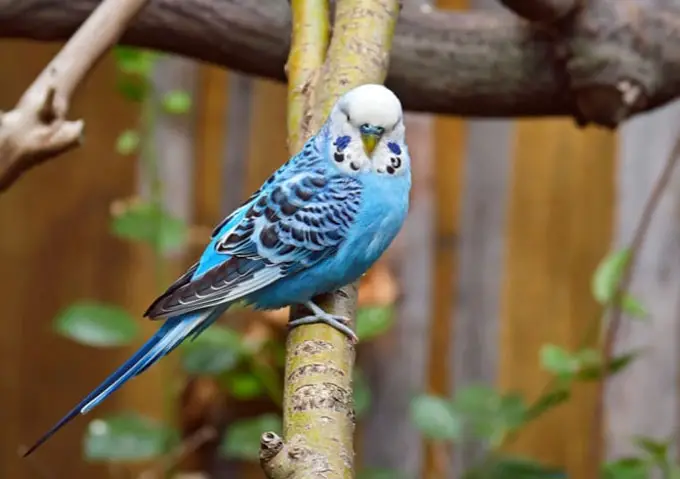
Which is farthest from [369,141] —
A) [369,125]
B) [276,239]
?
[276,239]

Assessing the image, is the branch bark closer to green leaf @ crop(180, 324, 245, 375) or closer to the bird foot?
the bird foot

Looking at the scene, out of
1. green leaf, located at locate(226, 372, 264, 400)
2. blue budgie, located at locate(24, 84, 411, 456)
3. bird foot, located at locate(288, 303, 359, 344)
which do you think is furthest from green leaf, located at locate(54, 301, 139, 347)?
bird foot, located at locate(288, 303, 359, 344)

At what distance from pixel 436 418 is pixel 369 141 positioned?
66cm

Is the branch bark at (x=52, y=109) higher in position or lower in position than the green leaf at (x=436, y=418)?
higher

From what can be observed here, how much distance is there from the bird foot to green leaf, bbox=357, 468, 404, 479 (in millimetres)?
702

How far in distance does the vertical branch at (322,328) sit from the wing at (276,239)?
52 millimetres

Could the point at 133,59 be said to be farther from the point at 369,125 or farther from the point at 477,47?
the point at 369,125

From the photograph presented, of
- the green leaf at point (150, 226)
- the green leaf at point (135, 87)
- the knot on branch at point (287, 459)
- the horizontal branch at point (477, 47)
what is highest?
the green leaf at point (135, 87)

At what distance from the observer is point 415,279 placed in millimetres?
1541

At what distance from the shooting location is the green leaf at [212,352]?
1.42 meters

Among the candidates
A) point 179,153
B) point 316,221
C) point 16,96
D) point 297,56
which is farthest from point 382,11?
point 16,96

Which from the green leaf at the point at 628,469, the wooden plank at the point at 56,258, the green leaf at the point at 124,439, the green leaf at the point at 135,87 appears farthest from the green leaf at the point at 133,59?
the green leaf at the point at 628,469

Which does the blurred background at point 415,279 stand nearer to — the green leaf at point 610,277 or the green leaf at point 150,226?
the green leaf at point 150,226

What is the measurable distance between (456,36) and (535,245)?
636mm
